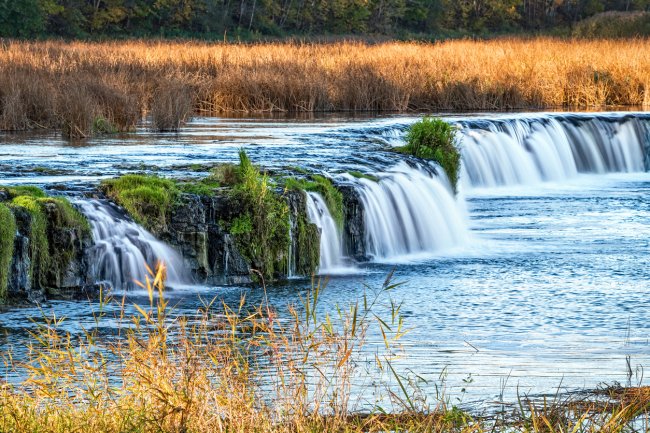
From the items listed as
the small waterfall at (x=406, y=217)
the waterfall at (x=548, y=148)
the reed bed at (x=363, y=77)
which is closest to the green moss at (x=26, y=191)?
the small waterfall at (x=406, y=217)

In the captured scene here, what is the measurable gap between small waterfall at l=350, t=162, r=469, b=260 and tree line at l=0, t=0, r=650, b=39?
39.6 m

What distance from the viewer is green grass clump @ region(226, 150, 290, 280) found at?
1143 centimetres

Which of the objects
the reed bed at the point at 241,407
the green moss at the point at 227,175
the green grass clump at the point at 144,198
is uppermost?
the green moss at the point at 227,175

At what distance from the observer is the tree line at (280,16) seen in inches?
2235

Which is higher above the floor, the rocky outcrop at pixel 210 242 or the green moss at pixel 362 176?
the green moss at pixel 362 176

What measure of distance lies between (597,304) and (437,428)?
5017mm

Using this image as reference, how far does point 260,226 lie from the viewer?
37.8ft

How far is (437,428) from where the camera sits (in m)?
5.38

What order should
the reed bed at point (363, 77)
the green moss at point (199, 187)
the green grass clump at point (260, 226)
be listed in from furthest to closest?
the reed bed at point (363, 77)
the green moss at point (199, 187)
the green grass clump at point (260, 226)

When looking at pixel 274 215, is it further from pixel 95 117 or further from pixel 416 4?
pixel 416 4

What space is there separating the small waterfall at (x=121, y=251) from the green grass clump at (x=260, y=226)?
77 centimetres

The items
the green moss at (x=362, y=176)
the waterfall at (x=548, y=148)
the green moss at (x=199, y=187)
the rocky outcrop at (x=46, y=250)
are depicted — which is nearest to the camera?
the rocky outcrop at (x=46, y=250)

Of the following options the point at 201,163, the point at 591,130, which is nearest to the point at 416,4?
the point at 591,130

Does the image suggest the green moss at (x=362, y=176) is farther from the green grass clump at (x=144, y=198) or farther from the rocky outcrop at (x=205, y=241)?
the green grass clump at (x=144, y=198)
